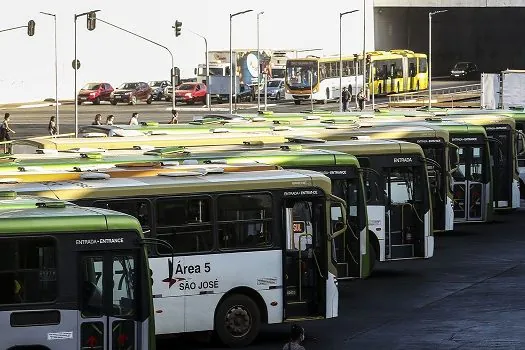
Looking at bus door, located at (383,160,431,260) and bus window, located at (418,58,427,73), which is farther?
bus window, located at (418,58,427,73)

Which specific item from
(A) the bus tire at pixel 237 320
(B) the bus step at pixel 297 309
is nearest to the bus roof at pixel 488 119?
(B) the bus step at pixel 297 309

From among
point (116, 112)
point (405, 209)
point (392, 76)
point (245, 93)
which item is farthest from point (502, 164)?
point (392, 76)

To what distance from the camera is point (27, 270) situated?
614 inches

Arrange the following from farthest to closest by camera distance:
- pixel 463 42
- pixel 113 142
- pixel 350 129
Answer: pixel 463 42 < pixel 350 129 < pixel 113 142

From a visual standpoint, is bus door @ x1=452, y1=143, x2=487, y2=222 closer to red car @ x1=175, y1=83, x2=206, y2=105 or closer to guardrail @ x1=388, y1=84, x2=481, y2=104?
guardrail @ x1=388, y1=84, x2=481, y2=104

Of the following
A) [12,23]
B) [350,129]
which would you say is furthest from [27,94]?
[350,129]

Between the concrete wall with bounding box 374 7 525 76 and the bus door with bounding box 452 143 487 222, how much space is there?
77.9 metres

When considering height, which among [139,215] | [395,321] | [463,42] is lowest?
[395,321]

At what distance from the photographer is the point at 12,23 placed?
89.2 metres

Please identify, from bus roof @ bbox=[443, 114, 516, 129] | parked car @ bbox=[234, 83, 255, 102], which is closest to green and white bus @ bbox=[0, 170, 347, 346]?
bus roof @ bbox=[443, 114, 516, 129]

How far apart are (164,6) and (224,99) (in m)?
8.78

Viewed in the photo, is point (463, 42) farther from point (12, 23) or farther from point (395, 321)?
point (395, 321)

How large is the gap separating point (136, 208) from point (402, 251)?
920cm

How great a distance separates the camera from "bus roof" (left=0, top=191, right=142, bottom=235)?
50.9ft
